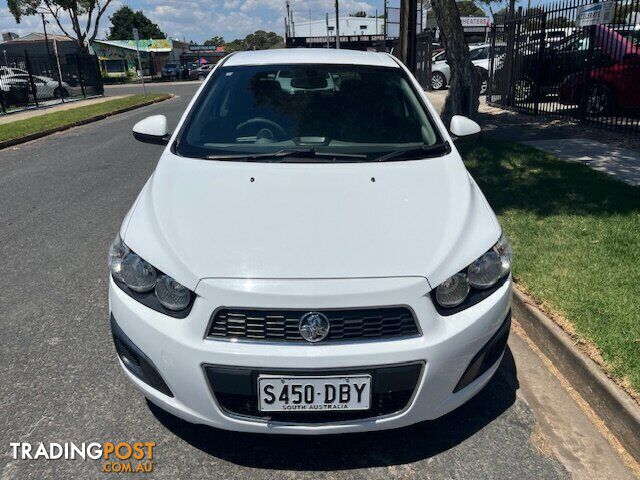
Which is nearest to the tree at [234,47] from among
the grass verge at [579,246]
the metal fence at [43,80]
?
the metal fence at [43,80]

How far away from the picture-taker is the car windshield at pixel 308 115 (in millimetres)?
3090

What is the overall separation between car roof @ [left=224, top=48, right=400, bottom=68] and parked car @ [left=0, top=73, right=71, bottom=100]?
64.3ft

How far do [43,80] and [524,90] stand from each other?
1946 centimetres

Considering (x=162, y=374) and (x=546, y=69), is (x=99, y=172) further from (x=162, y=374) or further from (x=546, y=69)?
(x=546, y=69)

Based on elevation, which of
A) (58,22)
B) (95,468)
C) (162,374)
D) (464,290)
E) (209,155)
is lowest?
(95,468)

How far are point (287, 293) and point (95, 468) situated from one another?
1.22 m

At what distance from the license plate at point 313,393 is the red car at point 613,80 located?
33.9 ft

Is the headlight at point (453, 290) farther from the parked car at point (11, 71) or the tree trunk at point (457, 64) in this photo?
the parked car at point (11, 71)

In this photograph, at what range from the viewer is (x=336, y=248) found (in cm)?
218

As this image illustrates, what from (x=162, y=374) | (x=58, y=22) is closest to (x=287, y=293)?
(x=162, y=374)

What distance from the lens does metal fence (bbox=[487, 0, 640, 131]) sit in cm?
997

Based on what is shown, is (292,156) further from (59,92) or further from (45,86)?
(59,92)

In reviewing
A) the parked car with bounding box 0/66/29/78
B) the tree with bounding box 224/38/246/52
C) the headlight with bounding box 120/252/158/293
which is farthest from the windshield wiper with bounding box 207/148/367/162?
the tree with bounding box 224/38/246/52

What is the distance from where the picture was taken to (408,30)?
10.1 m
